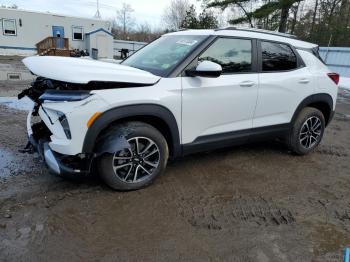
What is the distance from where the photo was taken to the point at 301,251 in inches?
107

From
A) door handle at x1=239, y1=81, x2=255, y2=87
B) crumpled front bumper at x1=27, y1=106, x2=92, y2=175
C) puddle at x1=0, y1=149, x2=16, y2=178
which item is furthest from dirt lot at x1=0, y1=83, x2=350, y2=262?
door handle at x1=239, y1=81, x2=255, y2=87

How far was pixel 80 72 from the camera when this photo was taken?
2.97 m

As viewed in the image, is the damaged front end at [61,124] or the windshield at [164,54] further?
the windshield at [164,54]

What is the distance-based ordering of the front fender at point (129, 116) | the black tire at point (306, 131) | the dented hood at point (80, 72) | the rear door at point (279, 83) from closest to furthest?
the dented hood at point (80, 72) < the front fender at point (129, 116) < the rear door at point (279, 83) < the black tire at point (306, 131)

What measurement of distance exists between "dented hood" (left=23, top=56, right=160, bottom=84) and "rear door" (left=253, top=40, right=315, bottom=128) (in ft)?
5.34

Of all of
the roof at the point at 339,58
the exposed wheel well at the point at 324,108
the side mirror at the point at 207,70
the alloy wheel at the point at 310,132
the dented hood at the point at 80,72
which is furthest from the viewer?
the roof at the point at 339,58

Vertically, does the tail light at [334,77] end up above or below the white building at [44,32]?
below

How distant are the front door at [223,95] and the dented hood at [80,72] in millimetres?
534

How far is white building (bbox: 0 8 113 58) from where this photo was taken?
28.0 m

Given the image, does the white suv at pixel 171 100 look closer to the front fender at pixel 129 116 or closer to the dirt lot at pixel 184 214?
the front fender at pixel 129 116

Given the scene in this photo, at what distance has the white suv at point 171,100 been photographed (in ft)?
10.1

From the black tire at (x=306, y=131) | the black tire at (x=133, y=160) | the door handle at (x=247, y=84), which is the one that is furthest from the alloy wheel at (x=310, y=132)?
the black tire at (x=133, y=160)

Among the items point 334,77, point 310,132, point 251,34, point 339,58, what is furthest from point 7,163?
point 339,58

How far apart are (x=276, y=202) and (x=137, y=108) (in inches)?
72.8
